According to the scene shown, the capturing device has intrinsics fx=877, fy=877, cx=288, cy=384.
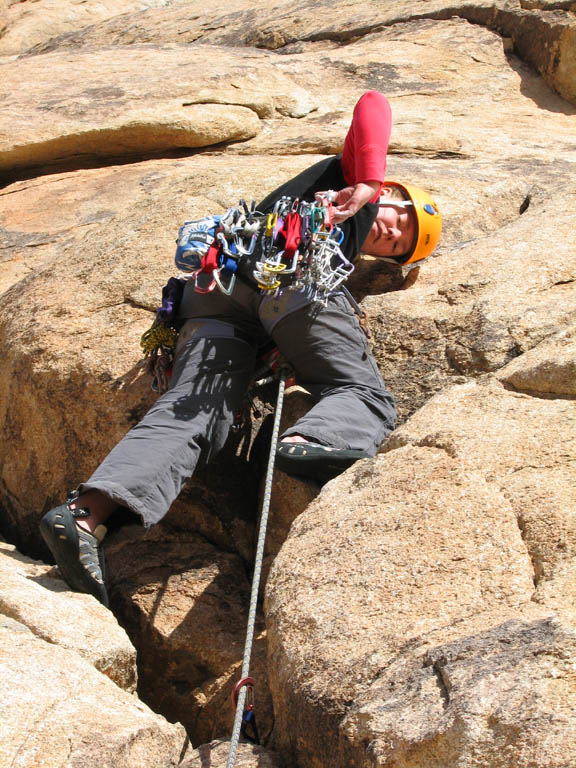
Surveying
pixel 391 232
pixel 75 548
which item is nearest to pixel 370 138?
pixel 391 232

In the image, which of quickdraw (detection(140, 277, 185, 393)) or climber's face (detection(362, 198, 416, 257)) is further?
climber's face (detection(362, 198, 416, 257))

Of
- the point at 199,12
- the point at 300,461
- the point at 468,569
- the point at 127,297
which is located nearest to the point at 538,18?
the point at 199,12

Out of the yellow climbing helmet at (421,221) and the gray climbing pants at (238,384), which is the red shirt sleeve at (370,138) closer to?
the yellow climbing helmet at (421,221)

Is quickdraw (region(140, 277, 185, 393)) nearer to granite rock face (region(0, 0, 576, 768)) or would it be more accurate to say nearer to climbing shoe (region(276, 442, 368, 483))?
granite rock face (region(0, 0, 576, 768))

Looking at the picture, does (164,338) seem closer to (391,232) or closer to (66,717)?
(391,232)

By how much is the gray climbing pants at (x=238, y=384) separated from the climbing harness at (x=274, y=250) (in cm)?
8

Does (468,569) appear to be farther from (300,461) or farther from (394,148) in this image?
(394,148)

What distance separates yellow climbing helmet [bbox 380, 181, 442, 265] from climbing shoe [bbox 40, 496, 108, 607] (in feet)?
6.93

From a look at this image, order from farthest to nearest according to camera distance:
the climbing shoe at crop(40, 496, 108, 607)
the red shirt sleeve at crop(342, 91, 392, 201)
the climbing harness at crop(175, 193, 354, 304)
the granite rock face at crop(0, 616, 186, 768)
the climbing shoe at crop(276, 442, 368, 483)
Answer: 1. the red shirt sleeve at crop(342, 91, 392, 201)
2. the climbing harness at crop(175, 193, 354, 304)
3. the climbing shoe at crop(276, 442, 368, 483)
4. the climbing shoe at crop(40, 496, 108, 607)
5. the granite rock face at crop(0, 616, 186, 768)

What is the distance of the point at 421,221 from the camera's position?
4.25 metres

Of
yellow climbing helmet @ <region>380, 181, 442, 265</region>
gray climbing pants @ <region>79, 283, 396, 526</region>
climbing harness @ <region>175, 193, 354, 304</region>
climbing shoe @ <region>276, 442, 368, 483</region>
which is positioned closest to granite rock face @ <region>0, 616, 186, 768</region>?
gray climbing pants @ <region>79, 283, 396, 526</region>

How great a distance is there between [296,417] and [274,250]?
76 cm

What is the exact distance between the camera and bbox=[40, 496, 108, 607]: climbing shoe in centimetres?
303

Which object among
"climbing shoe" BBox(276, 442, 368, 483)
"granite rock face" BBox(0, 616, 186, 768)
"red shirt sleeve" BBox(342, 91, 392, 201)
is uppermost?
"red shirt sleeve" BBox(342, 91, 392, 201)
